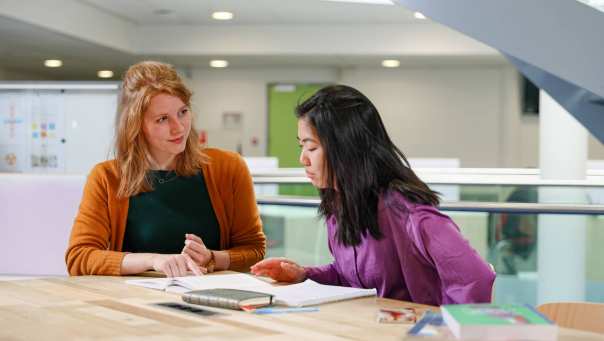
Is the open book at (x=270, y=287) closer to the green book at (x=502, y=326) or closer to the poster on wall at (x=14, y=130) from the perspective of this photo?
the green book at (x=502, y=326)

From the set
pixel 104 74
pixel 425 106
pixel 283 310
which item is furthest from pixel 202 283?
pixel 104 74

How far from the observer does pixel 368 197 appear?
7.93 ft

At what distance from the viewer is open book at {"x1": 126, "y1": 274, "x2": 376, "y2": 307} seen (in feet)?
7.15

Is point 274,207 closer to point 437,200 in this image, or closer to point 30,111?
point 437,200

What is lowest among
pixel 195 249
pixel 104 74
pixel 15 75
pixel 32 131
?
pixel 195 249

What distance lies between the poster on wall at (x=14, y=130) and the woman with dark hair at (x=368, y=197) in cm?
962

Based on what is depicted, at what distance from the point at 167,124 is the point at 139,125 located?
0.31 ft

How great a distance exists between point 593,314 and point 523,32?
9.30ft

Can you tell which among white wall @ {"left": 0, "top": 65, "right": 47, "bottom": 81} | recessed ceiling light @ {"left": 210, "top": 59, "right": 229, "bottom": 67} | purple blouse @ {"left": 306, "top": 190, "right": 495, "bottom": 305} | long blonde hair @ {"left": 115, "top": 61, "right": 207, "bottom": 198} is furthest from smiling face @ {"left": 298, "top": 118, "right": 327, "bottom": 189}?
white wall @ {"left": 0, "top": 65, "right": 47, "bottom": 81}

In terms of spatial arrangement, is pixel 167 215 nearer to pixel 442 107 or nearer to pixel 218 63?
pixel 218 63

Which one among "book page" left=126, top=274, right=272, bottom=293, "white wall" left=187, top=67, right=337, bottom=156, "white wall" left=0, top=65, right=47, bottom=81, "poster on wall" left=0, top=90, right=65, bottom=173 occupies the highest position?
"white wall" left=0, top=65, right=47, bottom=81

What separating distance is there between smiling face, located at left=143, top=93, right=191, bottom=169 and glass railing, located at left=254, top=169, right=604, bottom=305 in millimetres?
2405

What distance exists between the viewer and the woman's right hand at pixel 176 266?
8.68 feet

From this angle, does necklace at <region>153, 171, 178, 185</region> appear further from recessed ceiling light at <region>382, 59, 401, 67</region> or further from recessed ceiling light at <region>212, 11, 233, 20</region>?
recessed ceiling light at <region>382, 59, 401, 67</region>
